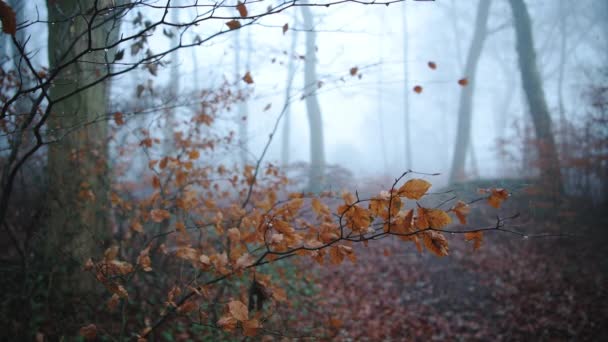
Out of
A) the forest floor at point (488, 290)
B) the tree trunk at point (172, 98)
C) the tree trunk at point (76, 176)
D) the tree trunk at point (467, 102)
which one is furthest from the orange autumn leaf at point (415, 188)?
the tree trunk at point (467, 102)

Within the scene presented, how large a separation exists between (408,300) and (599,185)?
451cm

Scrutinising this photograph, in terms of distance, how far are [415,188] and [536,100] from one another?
788 cm

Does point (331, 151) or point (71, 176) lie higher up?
point (331, 151)

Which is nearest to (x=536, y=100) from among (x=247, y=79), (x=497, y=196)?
(x=247, y=79)

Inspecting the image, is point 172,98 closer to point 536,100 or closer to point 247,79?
point 247,79

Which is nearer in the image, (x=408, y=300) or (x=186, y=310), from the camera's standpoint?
(x=186, y=310)

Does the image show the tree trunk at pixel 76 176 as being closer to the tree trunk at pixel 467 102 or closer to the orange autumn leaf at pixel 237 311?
the orange autumn leaf at pixel 237 311

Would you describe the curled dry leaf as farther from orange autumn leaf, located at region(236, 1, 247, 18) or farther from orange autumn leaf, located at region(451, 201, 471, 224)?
orange autumn leaf, located at region(236, 1, 247, 18)

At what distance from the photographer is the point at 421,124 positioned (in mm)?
37250

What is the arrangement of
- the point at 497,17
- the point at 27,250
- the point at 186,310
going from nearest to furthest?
the point at 186,310 < the point at 27,250 < the point at 497,17

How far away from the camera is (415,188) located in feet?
3.33

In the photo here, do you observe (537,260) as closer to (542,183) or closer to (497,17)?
(542,183)

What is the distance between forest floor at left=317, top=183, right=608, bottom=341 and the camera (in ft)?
11.5

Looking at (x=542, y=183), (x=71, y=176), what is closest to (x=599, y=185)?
(x=542, y=183)
